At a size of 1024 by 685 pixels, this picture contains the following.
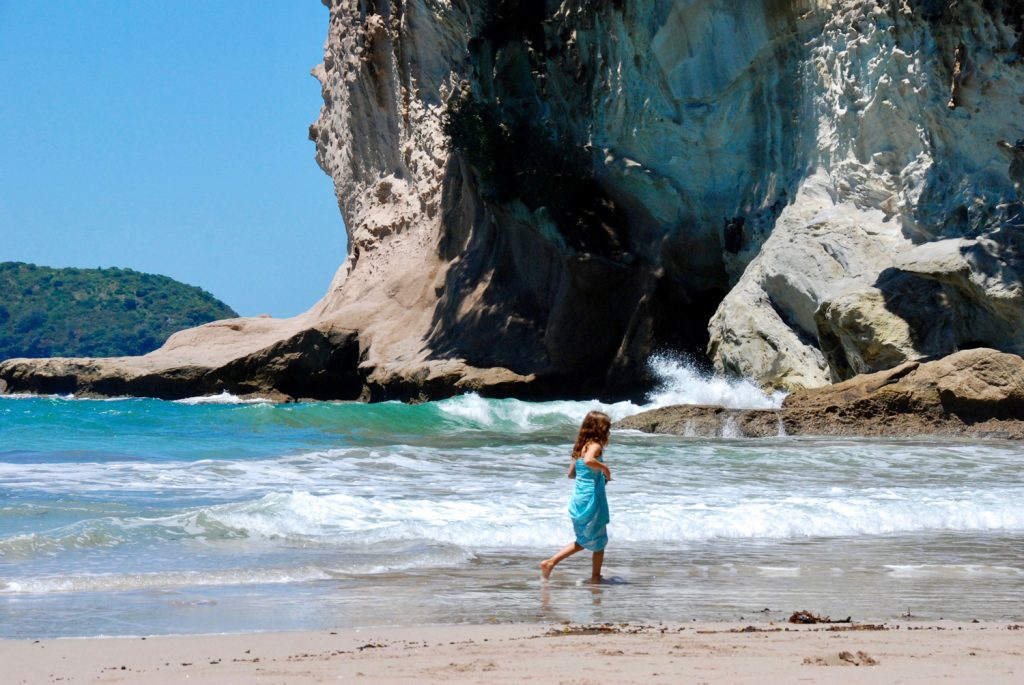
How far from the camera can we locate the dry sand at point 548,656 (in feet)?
13.6

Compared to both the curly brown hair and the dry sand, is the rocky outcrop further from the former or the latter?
the dry sand

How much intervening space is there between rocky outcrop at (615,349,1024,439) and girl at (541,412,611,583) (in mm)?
7907

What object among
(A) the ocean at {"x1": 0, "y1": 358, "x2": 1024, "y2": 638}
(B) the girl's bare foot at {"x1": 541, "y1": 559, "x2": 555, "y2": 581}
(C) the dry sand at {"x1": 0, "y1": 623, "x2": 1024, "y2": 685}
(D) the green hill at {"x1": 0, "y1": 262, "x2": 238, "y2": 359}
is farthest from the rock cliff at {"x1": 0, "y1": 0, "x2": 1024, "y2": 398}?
(D) the green hill at {"x1": 0, "y1": 262, "x2": 238, "y2": 359}

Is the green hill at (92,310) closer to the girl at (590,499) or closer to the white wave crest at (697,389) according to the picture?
the white wave crest at (697,389)

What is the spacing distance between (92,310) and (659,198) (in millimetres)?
64842

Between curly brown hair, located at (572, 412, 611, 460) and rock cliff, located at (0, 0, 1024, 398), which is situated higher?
rock cliff, located at (0, 0, 1024, 398)

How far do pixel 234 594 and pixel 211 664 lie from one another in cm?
179

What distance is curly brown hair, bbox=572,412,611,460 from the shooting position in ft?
23.5

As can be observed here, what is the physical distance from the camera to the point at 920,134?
18547mm

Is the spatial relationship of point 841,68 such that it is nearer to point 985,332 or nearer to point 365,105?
point 985,332

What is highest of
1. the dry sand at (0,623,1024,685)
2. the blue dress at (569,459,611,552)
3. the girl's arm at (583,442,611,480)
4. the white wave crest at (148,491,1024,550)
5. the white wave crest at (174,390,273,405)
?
the white wave crest at (174,390,273,405)

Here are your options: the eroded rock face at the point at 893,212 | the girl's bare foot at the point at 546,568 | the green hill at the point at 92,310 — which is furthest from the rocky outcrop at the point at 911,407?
the green hill at the point at 92,310

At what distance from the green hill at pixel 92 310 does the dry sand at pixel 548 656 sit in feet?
245

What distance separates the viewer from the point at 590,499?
7.01 metres
